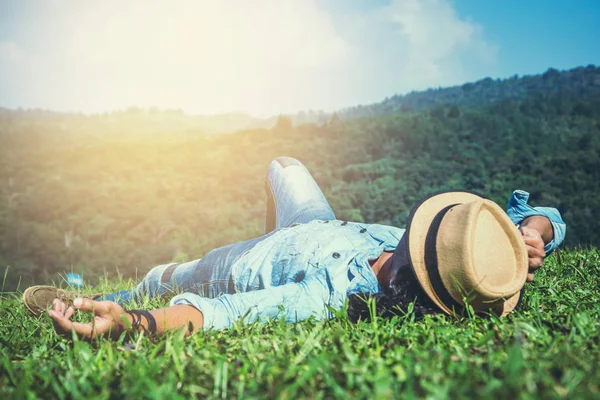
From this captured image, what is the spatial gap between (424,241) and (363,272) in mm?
481

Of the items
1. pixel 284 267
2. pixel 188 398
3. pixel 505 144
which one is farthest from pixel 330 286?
pixel 505 144

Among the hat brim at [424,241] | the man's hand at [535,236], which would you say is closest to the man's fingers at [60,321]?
the hat brim at [424,241]

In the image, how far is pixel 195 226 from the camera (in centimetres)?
1388

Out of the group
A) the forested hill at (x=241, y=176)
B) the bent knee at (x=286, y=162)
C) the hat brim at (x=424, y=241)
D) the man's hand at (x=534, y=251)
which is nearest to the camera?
the hat brim at (x=424, y=241)

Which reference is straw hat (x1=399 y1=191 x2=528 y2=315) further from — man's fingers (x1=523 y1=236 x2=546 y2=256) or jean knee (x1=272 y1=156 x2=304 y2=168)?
jean knee (x1=272 y1=156 x2=304 y2=168)

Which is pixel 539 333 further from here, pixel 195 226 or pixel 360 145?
pixel 360 145

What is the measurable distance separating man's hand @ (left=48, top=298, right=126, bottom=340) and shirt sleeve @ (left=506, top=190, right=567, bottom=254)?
231cm

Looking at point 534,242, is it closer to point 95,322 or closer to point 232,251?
point 232,251

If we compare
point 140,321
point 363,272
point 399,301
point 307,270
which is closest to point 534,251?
point 399,301

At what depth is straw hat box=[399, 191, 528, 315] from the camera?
194cm

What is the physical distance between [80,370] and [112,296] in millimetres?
1974

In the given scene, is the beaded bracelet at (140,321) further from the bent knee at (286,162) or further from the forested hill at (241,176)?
the forested hill at (241,176)

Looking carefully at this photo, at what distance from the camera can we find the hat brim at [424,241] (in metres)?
2.10

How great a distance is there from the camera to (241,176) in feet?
55.1
